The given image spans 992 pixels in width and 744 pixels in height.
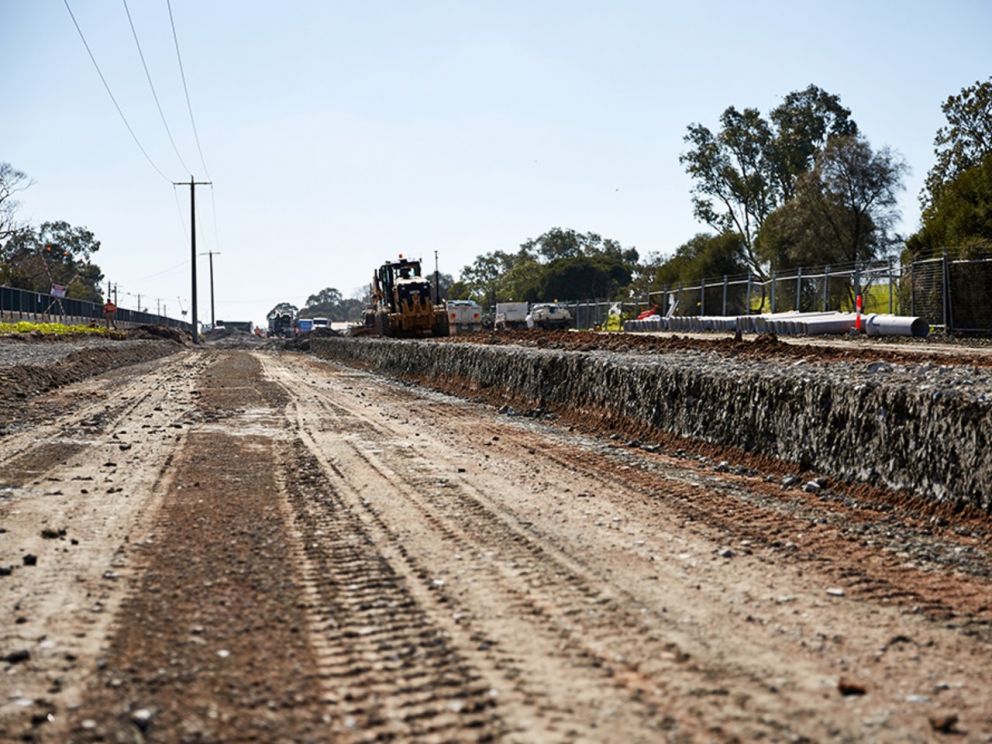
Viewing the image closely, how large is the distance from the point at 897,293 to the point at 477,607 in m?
30.0

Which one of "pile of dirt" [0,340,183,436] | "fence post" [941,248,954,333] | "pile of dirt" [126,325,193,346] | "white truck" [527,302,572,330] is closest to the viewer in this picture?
"pile of dirt" [0,340,183,436]

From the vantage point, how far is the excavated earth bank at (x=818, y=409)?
297 inches

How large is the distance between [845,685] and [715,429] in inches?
301

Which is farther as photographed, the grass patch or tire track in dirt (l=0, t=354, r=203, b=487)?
the grass patch

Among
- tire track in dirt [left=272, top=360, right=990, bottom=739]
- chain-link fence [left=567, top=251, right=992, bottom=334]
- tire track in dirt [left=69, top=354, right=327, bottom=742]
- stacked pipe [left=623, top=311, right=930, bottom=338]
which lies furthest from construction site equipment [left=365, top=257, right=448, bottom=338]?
tire track in dirt [left=69, top=354, right=327, bottom=742]

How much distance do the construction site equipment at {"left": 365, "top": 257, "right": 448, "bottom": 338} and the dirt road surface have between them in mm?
33179

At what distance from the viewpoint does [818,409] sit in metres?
9.48

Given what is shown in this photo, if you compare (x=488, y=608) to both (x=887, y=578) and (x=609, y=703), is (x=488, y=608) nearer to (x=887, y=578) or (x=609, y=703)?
(x=609, y=703)

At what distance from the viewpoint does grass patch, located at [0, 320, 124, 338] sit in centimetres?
4597

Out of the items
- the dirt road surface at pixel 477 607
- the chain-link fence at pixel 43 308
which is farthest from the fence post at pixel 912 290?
the chain-link fence at pixel 43 308

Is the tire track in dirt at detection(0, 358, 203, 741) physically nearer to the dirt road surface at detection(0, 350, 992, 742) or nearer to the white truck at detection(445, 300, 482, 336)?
the dirt road surface at detection(0, 350, 992, 742)

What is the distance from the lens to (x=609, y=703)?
12.2 feet

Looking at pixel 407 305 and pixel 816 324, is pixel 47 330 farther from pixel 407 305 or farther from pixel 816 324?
pixel 816 324

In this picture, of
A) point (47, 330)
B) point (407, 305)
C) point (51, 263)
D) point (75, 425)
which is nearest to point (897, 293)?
point (407, 305)
